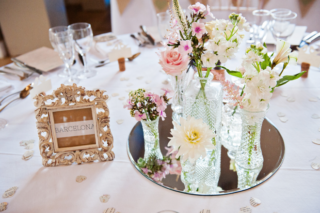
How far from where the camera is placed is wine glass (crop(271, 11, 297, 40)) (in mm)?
1410

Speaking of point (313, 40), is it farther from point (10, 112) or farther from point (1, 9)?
point (1, 9)

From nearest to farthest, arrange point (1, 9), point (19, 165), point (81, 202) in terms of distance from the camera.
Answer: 1. point (81, 202)
2. point (19, 165)
3. point (1, 9)

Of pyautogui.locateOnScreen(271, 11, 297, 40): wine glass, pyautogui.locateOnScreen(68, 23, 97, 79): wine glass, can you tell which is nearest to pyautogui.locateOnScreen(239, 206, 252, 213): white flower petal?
pyautogui.locateOnScreen(271, 11, 297, 40): wine glass

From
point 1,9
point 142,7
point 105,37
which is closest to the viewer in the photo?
point 105,37

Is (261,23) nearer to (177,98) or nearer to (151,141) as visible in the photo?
(177,98)

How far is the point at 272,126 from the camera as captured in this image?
1112 millimetres

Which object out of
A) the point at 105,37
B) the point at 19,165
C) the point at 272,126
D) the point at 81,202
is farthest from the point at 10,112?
the point at 272,126

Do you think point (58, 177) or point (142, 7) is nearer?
point (58, 177)

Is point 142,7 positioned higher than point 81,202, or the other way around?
point 142,7

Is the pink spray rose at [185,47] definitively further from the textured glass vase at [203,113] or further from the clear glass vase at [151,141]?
the clear glass vase at [151,141]

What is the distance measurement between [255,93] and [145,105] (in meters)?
0.36

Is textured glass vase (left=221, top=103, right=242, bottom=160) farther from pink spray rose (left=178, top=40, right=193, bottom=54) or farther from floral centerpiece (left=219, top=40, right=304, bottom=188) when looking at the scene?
pink spray rose (left=178, top=40, right=193, bottom=54)

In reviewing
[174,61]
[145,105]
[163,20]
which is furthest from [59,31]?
[174,61]

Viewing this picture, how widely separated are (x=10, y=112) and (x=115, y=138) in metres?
0.57
